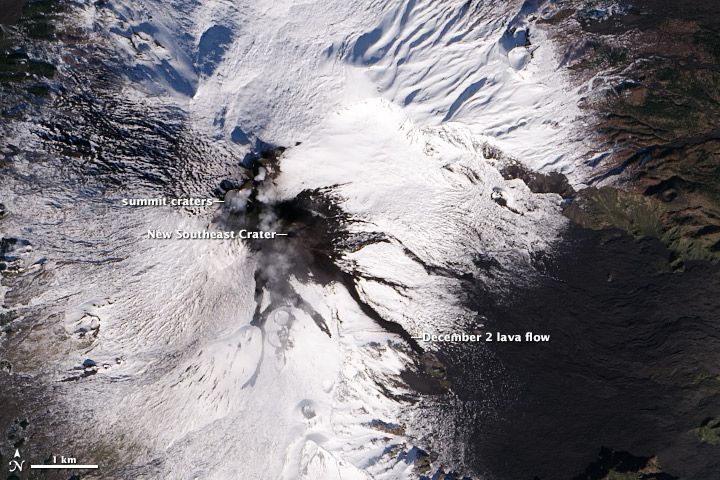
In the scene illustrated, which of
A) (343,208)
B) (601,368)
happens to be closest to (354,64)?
(343,208)

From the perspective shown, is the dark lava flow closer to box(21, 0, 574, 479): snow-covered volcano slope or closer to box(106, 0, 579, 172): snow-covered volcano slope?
box(21, 0, 574, 479): snow-covered volcano slope

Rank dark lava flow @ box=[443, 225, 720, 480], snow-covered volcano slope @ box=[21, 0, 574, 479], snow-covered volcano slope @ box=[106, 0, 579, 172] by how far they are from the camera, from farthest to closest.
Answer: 1. snow-covered volcano slope @ box=[106, 0, 579, 172]
2. snow-covered volcano slope @ box=[21, 0, 574, 479]
3. dark lava flow @ box=[443, 225, 720, 480]

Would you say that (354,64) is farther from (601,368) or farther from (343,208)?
(601,368)

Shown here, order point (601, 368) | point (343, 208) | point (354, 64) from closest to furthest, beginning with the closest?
1. point (601, 368)
2. point (343, 208)
3. point (354, 64)

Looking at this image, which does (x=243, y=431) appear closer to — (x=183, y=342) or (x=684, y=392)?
(x=183, y=342)

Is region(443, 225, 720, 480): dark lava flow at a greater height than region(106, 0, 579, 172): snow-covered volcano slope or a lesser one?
lesser

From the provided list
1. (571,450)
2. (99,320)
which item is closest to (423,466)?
(571,450)

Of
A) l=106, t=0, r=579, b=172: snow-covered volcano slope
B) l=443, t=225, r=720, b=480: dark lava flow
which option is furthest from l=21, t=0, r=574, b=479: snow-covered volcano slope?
l=443, t=225, r=720, b=480: dark lava flow

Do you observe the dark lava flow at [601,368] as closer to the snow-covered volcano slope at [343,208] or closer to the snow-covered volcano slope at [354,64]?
the snow-covered volcano slope at [343,208]

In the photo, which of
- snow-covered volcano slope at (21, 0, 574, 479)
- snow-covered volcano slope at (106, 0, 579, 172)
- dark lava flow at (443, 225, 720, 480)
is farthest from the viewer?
snow-covered volcano slope at (106, 0, 579, 172)
